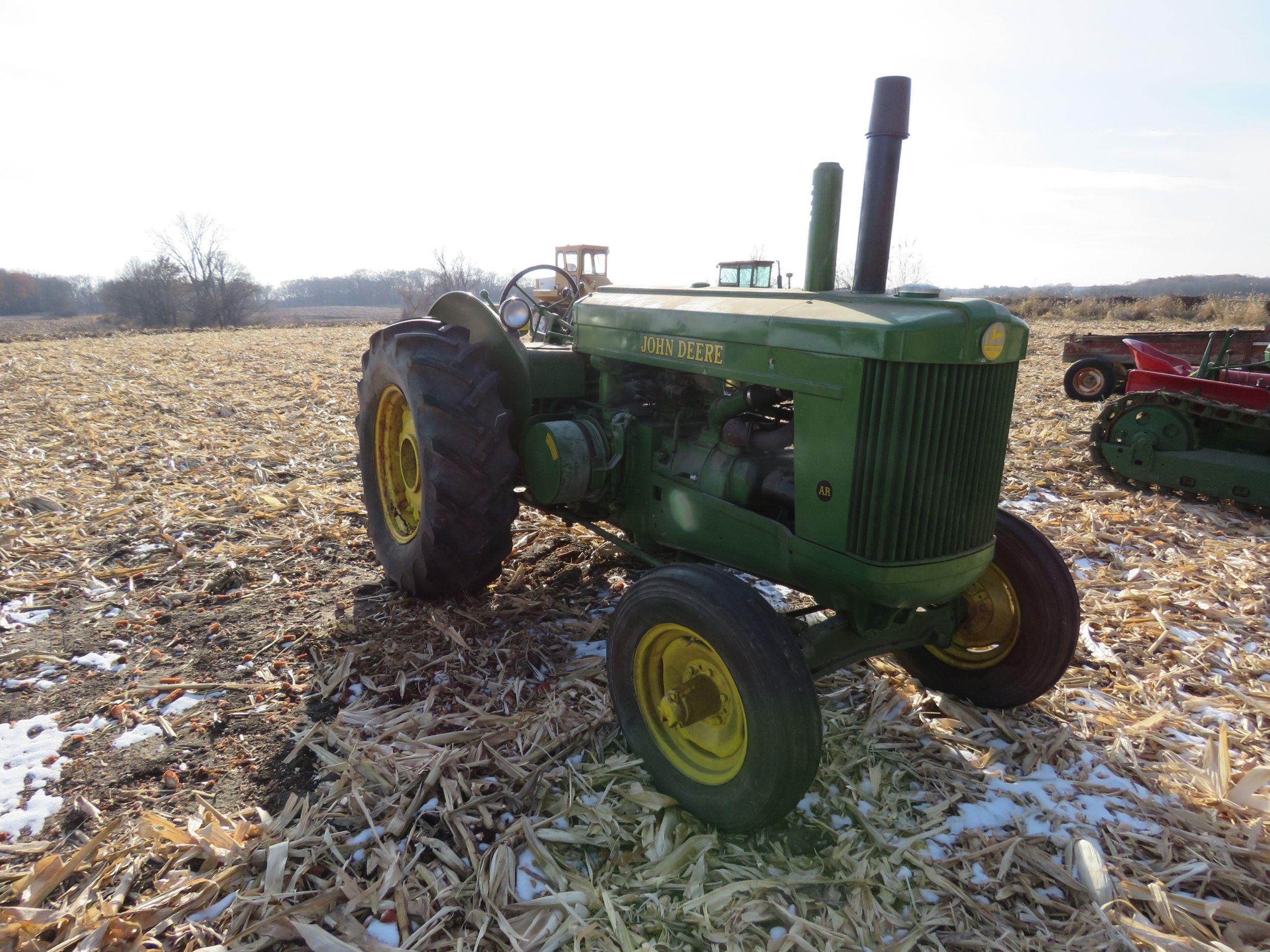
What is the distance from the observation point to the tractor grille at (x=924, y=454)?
8.38 feet

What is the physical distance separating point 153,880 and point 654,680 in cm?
177

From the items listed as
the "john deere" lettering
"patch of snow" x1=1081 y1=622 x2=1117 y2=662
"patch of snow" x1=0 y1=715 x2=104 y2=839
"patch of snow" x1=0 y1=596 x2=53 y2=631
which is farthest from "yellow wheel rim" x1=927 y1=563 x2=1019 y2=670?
"patch of snow" x1=0 y1=596 x2=53 y2=631

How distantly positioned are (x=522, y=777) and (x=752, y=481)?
1525mm

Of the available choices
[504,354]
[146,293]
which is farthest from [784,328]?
[146,293]

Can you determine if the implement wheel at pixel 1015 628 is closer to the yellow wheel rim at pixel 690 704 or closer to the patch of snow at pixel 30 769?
the yellow wheel rim at pixel 690 704

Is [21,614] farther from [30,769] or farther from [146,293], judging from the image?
[146,293]

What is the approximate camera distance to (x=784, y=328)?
2.87 m

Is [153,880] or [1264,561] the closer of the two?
[153,880]

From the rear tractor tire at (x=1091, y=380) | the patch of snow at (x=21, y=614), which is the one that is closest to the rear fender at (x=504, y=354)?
the patch of snow at (x=21, y=614)

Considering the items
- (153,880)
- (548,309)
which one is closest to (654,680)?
(153,880)

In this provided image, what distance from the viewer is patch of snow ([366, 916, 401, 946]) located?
2.27 meters

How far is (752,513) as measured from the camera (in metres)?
3.18

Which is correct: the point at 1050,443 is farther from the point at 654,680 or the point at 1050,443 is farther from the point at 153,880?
the point at 153,880

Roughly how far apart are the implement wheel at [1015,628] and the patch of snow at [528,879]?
2099 mm
